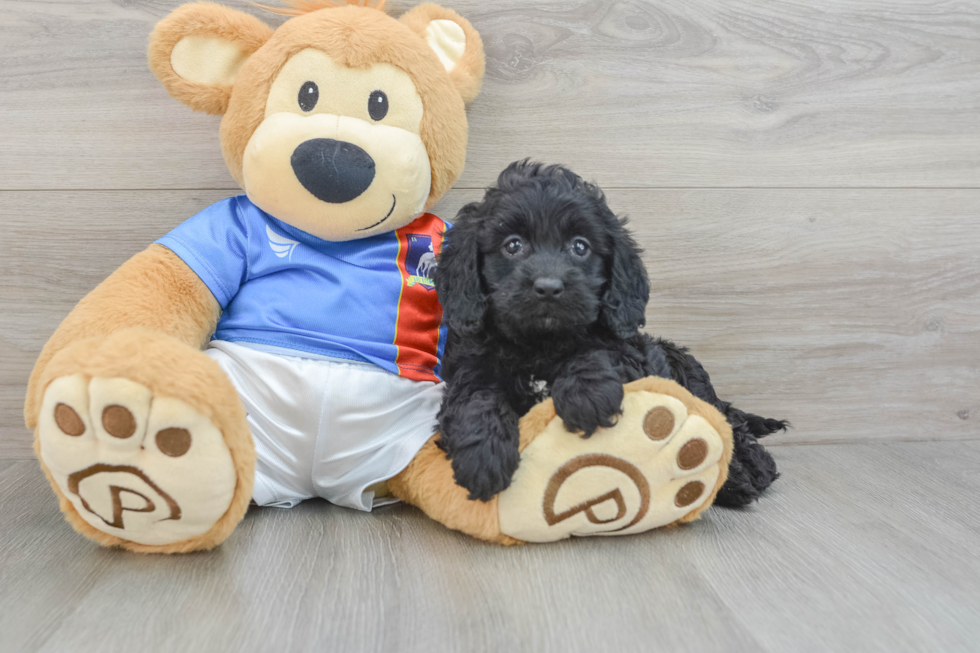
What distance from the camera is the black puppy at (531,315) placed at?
1.03m

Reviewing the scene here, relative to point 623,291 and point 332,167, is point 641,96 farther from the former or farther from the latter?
point 332,167

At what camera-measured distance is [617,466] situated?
106cm

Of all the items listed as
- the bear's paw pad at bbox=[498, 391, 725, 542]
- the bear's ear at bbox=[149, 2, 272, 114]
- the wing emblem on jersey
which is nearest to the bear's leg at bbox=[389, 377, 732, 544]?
the bear's paw pad at bbox=[498, 391, 725, 542]

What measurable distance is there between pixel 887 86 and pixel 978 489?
0.91 metres

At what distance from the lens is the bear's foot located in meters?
1.05

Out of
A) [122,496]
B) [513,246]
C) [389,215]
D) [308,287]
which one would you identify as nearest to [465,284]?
[513,246]

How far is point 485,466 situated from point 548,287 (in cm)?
27

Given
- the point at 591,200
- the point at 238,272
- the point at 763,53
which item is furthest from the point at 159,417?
the point at 763,53

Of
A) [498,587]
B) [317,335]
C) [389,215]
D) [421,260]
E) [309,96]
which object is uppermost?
[309,96]

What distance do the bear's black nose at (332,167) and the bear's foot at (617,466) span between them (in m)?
0.49

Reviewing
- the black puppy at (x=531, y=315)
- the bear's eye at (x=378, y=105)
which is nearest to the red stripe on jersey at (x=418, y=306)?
the black puppy at (x=531, y=315)

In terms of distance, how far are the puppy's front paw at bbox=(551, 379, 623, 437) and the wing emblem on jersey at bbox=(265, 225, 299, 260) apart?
559 mm

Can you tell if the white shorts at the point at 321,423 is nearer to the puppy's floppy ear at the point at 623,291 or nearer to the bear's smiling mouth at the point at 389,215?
the bear's smiling mouth at the point at 389,215

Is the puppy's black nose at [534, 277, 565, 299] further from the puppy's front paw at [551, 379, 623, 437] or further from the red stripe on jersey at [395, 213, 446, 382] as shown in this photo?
the red stripe on jersey at [395, 213, 446, 382]
